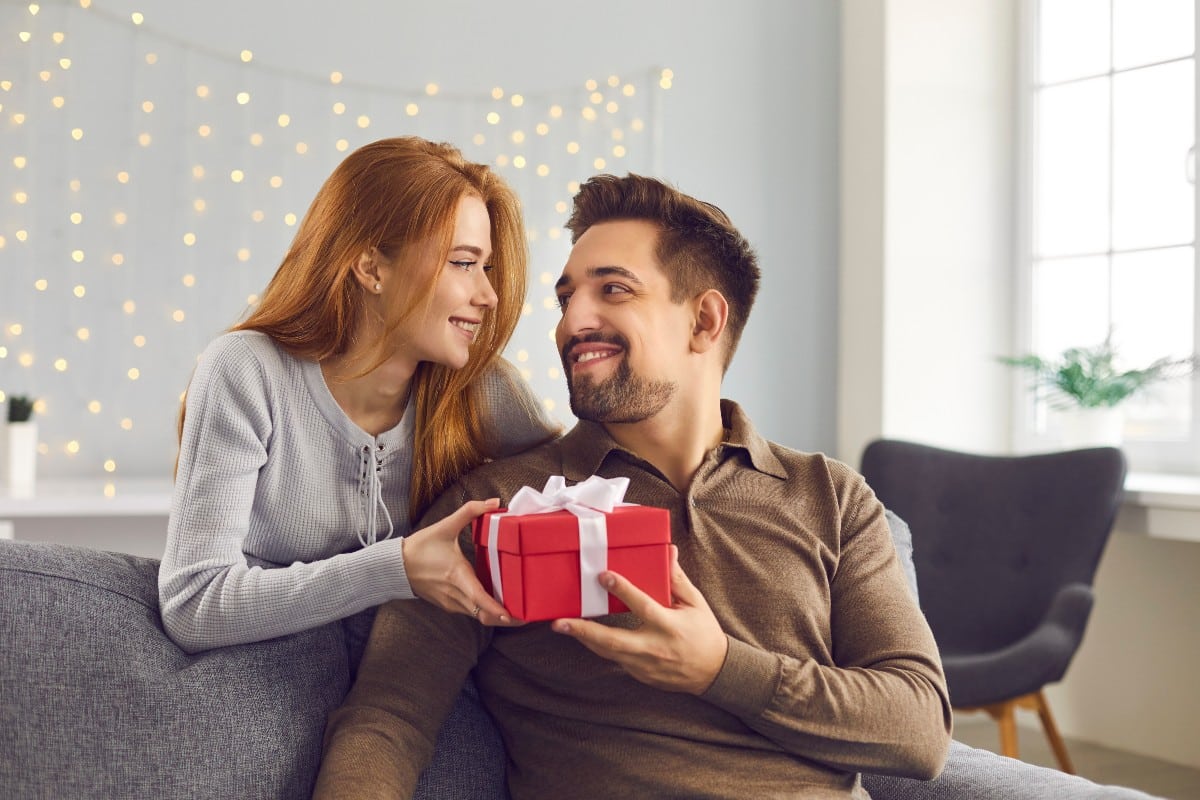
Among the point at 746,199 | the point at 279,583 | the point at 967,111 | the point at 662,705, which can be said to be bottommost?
the point at 662,705

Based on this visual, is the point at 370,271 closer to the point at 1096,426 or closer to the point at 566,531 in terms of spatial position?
the point at 566,531

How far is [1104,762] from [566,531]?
107 inches

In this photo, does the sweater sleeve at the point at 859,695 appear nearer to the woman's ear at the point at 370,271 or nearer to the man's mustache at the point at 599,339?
the man's mustache at the point at 599,339

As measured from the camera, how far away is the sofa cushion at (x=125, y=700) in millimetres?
1175

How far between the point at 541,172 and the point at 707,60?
0.68 meters

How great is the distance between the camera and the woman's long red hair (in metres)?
1.56

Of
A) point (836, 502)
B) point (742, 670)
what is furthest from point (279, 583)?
point (836, 502)

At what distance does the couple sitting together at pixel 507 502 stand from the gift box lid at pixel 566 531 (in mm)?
52

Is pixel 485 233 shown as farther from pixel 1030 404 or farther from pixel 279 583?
pixel 1030 404

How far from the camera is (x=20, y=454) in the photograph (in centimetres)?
274

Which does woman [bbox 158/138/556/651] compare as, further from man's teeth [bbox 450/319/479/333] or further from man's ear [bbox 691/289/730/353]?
man's ear [bbox 691/289/730/353]

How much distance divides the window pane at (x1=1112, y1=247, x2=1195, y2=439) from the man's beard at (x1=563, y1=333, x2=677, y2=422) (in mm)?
2411

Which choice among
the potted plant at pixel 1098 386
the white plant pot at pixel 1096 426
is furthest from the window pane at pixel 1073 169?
the white plant pot at pixel 1096 426

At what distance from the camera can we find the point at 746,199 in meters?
3.72
